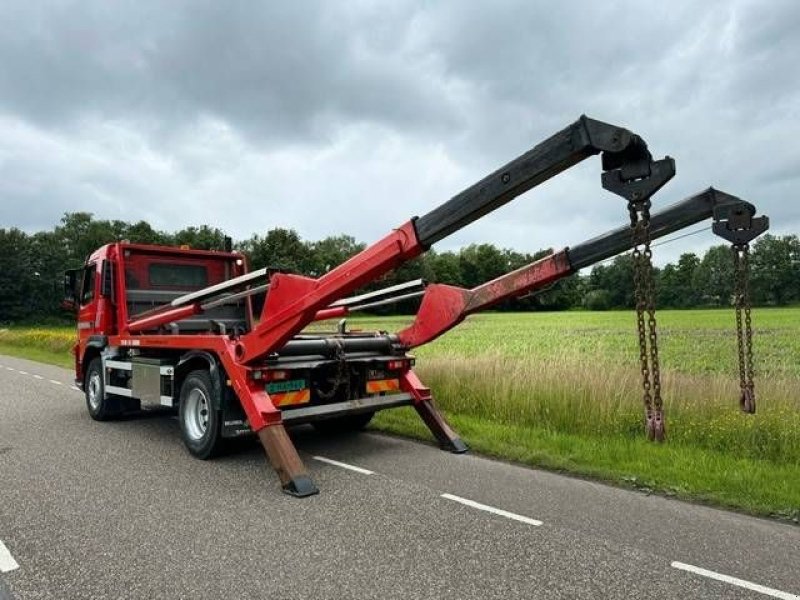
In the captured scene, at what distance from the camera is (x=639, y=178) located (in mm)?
4625

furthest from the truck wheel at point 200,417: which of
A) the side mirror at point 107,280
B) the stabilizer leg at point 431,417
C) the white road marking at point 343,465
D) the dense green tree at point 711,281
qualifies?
the dense green tree at point 711,281

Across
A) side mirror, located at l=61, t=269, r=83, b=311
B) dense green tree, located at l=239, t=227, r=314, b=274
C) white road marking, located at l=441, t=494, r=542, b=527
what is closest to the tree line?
dense green tree, located at l=239, t=227, r=314, b=274

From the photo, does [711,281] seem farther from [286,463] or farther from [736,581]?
[736,581]

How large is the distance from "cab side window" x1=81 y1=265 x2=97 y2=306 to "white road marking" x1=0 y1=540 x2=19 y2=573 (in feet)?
18.8

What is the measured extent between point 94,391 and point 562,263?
7178 millimetres

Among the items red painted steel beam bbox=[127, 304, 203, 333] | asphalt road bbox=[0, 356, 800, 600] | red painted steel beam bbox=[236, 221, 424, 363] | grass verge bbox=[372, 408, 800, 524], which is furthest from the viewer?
red painted steel beam bbox=[127, 304, 203, 333]

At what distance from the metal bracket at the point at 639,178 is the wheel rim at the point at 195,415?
471 centimetres

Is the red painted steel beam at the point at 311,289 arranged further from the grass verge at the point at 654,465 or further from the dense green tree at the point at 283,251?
the dense green tree at the point at 283,251

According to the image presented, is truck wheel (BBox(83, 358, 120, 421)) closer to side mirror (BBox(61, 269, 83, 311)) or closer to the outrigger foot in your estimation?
side mirror (BBox(61, 269, 83, 311))

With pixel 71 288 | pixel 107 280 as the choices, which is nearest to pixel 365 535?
pixel 107 280

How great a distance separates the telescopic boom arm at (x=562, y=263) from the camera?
528cm

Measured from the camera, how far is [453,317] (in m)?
7.14

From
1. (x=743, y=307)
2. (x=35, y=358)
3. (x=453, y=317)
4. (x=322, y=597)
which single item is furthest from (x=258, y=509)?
(x=35, y=358)

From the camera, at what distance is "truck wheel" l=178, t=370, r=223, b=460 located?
20.8ft
